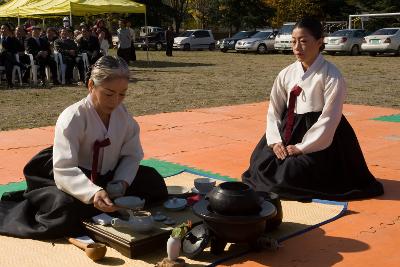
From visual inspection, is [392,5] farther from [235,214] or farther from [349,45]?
[235,214]

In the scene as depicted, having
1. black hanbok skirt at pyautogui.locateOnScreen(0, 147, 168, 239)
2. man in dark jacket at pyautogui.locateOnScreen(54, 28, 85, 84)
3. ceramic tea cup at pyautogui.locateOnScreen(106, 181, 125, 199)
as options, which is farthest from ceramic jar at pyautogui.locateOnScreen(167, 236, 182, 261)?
man in dark jacket at pyautogui.locateOnScreen(54, 28, 85, 84)

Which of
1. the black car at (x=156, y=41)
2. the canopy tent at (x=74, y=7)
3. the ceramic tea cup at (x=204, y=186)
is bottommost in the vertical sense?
the ceramic tea cup at (x=204, y=186)

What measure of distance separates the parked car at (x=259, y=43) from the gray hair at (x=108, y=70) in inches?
889

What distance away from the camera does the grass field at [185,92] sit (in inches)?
333

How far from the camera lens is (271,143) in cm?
412

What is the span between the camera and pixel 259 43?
25.1m

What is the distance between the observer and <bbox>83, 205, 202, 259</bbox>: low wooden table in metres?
2.86

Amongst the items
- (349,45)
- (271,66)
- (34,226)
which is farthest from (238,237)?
(349,45)

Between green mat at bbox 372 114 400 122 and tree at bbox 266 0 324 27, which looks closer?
green mat at bbox 372 114 400 122

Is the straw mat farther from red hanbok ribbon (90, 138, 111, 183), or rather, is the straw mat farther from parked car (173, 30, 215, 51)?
parked car (173, 30, 215, 51)

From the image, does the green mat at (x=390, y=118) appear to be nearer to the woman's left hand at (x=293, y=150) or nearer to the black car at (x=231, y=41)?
the woman's left hand at (x=293, y=150)

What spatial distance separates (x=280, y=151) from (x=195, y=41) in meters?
24.2

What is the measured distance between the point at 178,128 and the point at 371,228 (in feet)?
12.3

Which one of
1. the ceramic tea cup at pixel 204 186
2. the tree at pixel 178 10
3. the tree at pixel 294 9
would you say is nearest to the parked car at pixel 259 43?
the tree at pixel 294 9
